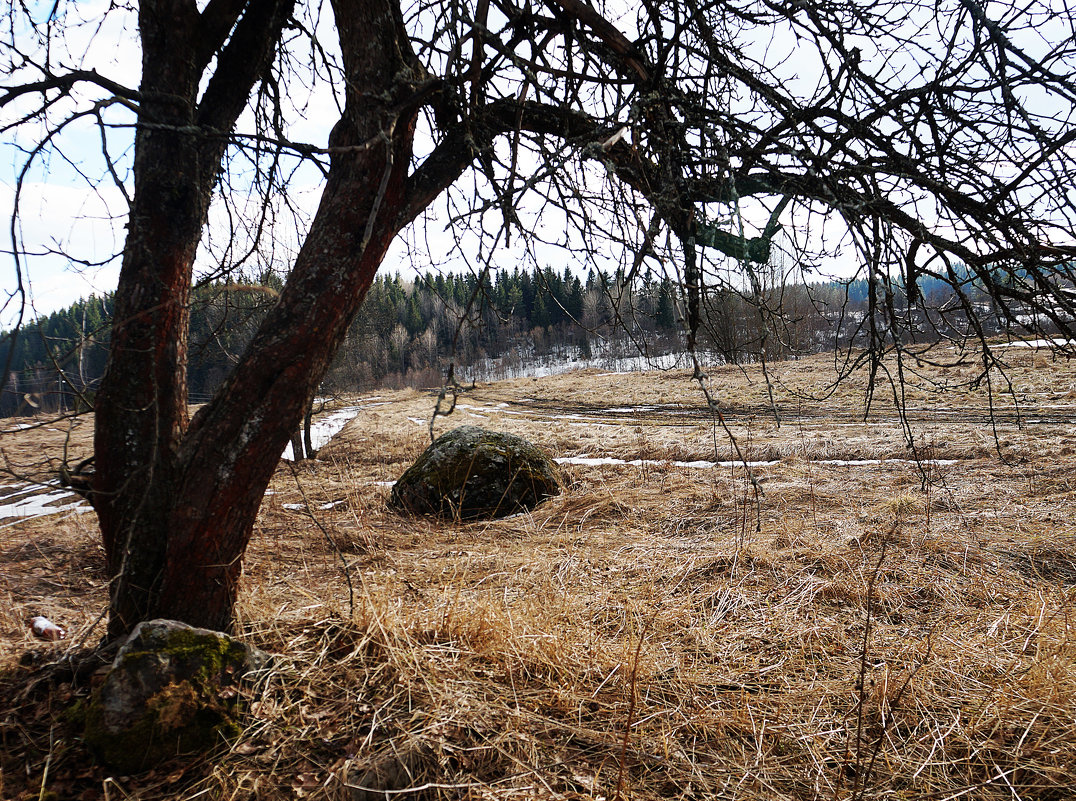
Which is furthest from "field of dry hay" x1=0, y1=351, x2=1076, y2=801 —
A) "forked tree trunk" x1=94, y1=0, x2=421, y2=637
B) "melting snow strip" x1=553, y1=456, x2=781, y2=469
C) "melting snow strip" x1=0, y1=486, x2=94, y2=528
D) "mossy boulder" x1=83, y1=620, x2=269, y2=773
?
"melting snow strip" x1=553, y1=456, x2=781, y2=469

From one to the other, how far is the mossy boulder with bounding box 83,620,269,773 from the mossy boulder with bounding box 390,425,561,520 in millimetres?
3737

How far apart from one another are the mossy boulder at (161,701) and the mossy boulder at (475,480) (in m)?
3.74

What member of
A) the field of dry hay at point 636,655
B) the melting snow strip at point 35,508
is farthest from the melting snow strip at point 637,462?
the melting snow strip at point 35,508

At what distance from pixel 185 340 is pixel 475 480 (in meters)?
4.06

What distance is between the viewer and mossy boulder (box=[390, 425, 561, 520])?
624cm

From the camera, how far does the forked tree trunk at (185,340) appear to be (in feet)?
7.50

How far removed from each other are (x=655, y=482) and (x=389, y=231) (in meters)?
5.82

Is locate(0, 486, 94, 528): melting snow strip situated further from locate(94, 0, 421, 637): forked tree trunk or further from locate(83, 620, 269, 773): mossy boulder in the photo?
locate(83, 620, 269, 773): mossy boulder

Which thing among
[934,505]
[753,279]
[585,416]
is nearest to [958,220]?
[753,279]

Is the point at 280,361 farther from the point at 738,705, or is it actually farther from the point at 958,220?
the point at 958,220

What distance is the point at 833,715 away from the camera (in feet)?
7.75

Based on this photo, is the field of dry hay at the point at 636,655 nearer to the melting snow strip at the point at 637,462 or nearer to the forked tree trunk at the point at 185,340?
the forked tree trunk at the point at 185,340

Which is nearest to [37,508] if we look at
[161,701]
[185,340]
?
[185,340]

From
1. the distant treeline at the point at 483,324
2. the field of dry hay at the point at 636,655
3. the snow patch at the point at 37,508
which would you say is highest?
the distant treeline at the point at 483,324
